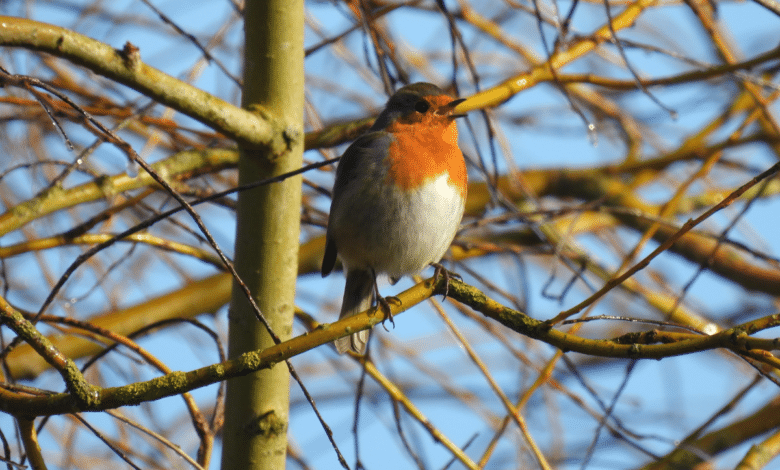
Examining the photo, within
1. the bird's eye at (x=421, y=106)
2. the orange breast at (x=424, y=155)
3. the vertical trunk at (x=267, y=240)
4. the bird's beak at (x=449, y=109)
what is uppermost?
the bird's eye at (x=421, y=106)

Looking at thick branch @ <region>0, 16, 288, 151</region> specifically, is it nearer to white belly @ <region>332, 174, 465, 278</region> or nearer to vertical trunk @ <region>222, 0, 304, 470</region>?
vertical trunk @ <region>222, 0, 304, 470</region>

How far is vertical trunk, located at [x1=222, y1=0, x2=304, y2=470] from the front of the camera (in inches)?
86.4

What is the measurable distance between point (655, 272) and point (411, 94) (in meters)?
2.52

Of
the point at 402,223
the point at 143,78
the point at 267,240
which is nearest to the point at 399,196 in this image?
the point at 402,223

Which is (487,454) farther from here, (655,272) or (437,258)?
(655,272)

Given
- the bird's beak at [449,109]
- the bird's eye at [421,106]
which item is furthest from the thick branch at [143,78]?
the bird's eye at [421,106]

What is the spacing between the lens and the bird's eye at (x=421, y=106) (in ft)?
10.8

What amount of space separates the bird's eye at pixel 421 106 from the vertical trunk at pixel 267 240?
99 centimetres

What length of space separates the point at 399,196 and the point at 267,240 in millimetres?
751

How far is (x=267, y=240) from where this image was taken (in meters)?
2.27

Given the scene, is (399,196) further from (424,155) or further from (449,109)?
(449,109)

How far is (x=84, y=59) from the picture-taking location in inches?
67.3

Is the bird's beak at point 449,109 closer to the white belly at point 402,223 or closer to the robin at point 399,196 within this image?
the robin at point 399,196

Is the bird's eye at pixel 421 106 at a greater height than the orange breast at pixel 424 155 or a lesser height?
greater
